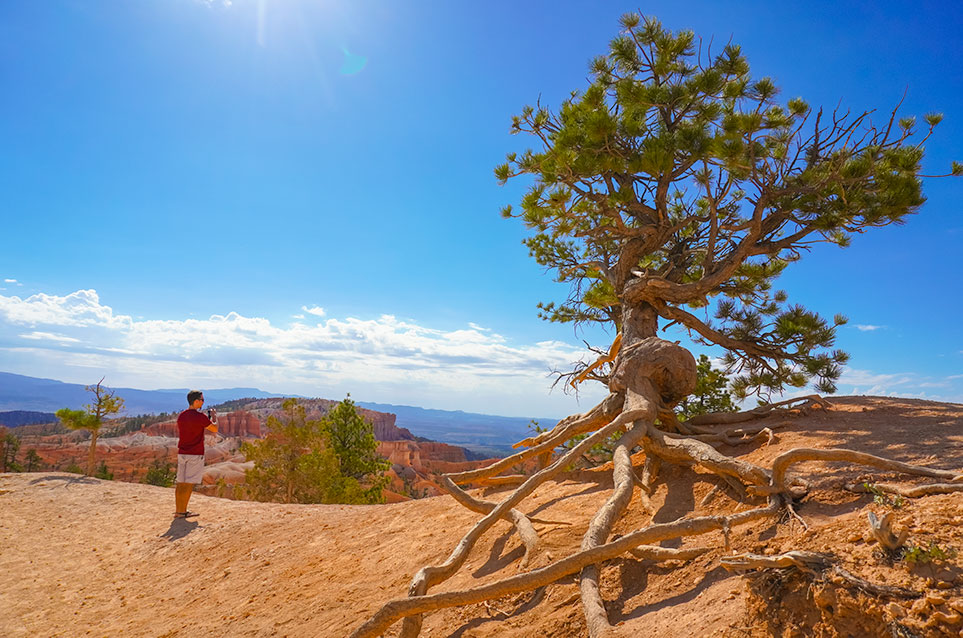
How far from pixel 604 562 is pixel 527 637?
986 mm

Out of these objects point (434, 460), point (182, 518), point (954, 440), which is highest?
point (954, 440)

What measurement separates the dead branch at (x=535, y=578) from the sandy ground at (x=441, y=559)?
0.19 m

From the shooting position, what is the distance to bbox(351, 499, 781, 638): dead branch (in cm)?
335

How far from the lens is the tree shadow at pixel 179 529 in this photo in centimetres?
778

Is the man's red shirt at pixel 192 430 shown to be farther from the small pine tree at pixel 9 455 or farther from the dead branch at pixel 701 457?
the small pine tree at pixel 9 455

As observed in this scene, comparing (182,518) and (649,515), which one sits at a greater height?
(649,515)

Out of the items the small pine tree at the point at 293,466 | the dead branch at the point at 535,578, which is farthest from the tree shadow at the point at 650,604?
the small pine tree at the point at 293,466

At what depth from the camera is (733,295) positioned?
33.8 ft

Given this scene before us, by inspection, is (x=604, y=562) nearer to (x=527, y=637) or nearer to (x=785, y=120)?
(x=527, y=637)

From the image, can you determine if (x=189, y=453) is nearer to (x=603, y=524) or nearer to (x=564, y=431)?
(x=564, y=431)

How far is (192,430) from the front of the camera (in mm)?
8617

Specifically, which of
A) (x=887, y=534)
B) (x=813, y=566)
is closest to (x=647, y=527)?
(x=813, y=566)

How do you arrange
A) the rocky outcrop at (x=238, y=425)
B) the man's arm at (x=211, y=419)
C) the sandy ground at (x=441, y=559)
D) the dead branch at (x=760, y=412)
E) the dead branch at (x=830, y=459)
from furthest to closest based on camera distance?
the rocky outcrop at (x=238, y=425) < the man's arm at (x=211, y=419) < the dead branch at (x=760, y=412) < the dead branch at (x=830, y=459) < the sandy ground at (x=441, y=559)

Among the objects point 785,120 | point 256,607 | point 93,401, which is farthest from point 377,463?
point 785,120
